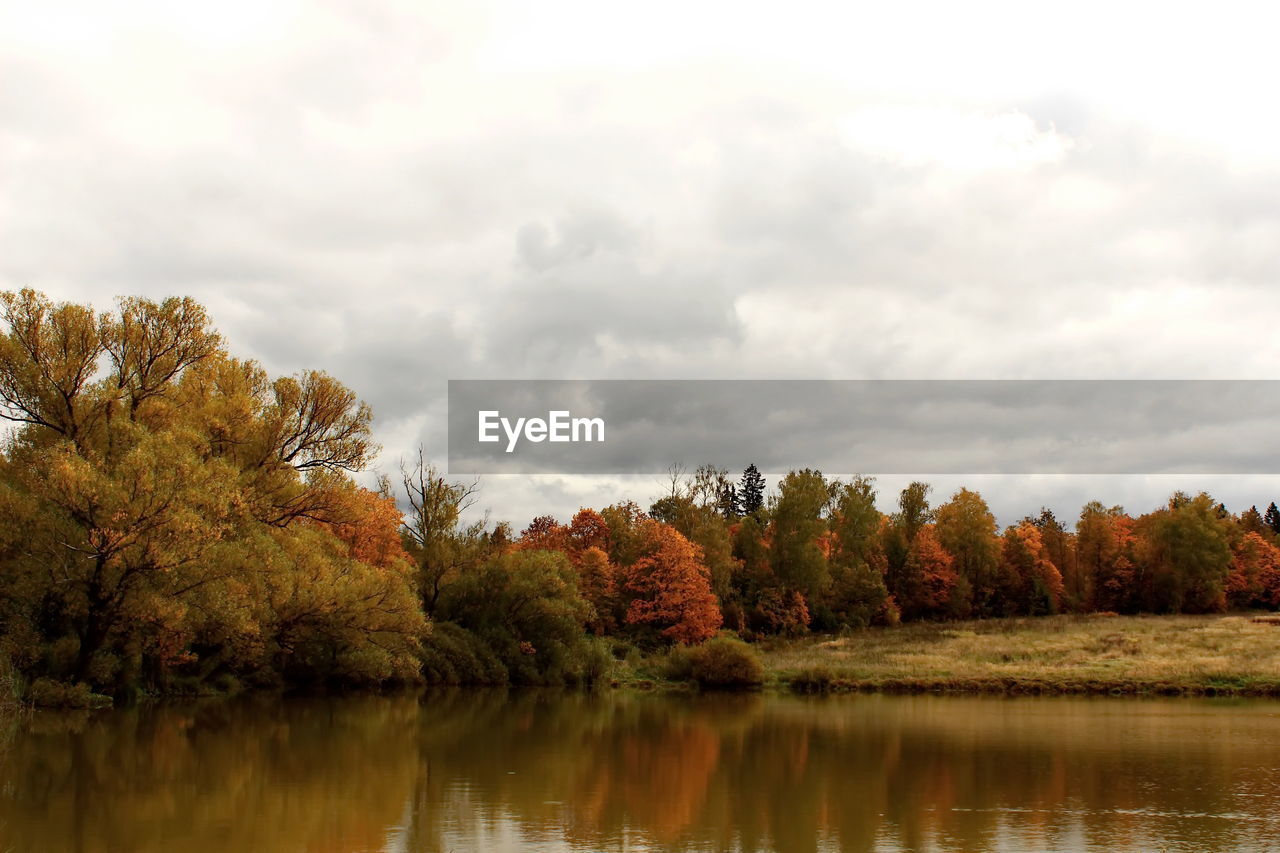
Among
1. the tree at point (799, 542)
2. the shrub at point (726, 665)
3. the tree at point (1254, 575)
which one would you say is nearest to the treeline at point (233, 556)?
the shrub at point (726, 665)

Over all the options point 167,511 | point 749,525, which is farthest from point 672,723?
point 749,525

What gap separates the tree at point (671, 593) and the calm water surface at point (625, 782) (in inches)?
933

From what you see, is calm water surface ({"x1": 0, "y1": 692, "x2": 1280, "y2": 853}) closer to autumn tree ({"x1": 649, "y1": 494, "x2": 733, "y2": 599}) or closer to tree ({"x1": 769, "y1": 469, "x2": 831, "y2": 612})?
autumn tree ({"x1": 649, "y1": 494, "x2": 733, "y2": 599})

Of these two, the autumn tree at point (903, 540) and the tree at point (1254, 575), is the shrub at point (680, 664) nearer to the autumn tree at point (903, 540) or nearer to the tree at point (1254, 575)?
the autumn tree at point (903, 540)

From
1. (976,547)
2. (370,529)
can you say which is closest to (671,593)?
(370,529)

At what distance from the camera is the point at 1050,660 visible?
185 ft

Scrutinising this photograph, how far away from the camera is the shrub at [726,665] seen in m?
50.2

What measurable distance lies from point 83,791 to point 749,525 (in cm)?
6719

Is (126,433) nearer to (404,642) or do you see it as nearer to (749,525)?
(404,642)

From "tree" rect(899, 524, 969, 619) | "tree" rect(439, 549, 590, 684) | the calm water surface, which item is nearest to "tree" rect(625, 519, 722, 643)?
"tree" rect(439, 549, 590, 684)

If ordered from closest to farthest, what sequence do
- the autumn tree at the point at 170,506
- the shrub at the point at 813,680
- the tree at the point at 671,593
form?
the autumn tree at the point at 170,506 < the shrub at the point at 813,680 < the tree at the point at 671,593

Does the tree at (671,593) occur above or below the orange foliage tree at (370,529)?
below

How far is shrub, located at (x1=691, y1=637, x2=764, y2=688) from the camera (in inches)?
1977

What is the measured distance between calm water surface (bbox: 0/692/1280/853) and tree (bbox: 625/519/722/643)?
23692 mm
